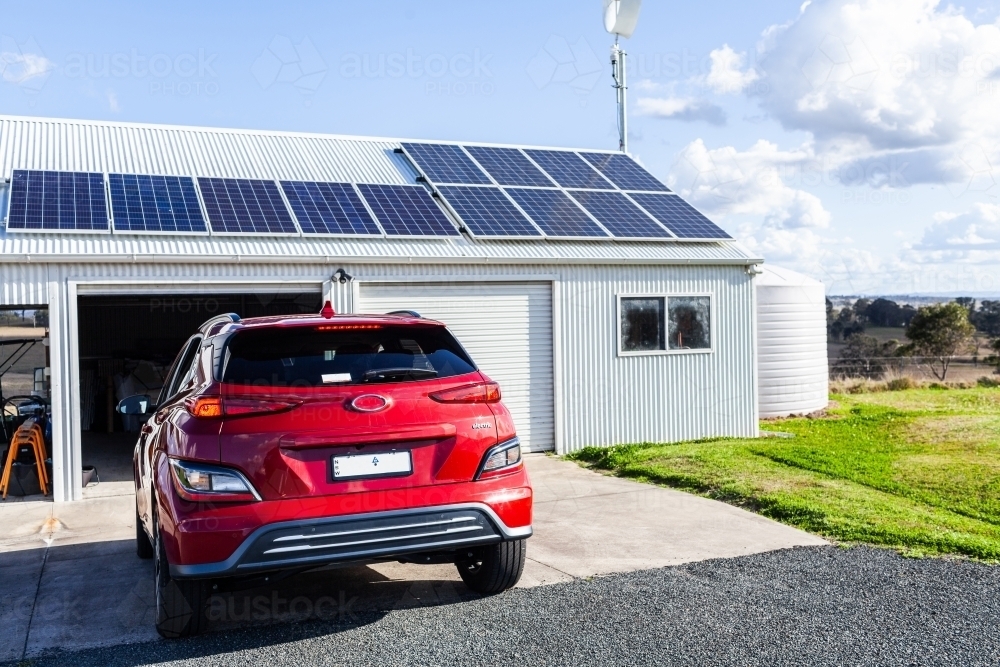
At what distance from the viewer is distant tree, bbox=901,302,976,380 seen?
3775 centimetres

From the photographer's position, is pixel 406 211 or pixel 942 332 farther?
pixel 942 332

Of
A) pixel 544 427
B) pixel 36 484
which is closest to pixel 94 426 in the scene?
pixel 36 484

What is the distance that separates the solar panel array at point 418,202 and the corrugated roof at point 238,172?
19 cm

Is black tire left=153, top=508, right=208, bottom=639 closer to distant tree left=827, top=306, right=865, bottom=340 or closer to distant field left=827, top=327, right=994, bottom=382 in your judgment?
distant field left=827, top=327, right=994, bottom=382

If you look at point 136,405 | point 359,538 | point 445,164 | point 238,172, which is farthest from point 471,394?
point 445,164

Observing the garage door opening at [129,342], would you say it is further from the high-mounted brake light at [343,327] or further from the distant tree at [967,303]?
the distant tree at [967,303]

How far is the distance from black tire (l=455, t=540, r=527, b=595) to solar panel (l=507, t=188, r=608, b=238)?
305 inches

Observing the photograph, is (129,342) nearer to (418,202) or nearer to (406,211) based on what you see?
(418,202)

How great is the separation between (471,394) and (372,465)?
0.70m

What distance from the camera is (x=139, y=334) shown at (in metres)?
19.0

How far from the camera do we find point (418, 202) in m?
13.1

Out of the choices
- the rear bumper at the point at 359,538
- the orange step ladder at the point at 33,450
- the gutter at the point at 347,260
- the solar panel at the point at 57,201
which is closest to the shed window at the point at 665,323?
the gutter at the point at 347,260

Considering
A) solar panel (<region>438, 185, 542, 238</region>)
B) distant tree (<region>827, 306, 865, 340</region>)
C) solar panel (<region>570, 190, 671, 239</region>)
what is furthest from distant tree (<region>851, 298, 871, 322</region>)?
solar panel (<region>438, 185, 542, 238</region>)

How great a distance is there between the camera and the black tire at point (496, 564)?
219 inches
